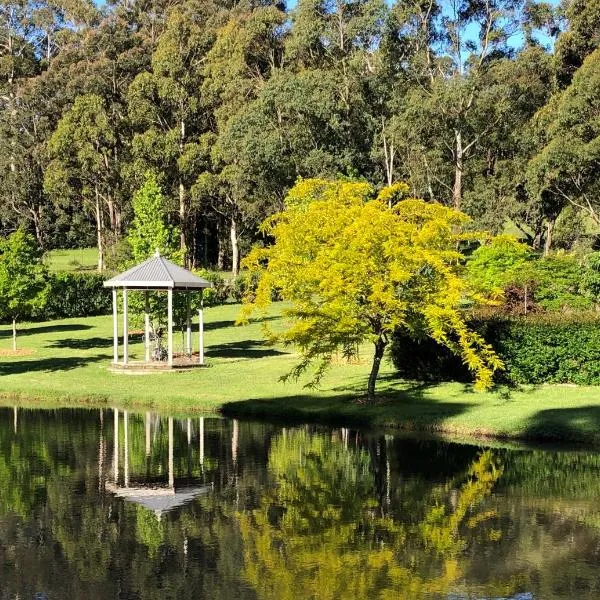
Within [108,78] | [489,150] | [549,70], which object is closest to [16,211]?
[108,78]

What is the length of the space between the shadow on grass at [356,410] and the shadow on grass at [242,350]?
11.1 metres

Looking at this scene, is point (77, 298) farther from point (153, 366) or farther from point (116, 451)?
point (116, 451)

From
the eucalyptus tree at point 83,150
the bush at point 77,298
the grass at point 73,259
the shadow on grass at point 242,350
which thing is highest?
the eucalyptus tree at point 83,150

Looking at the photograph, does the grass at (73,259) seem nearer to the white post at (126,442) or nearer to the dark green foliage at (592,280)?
the dark green foliage at (592,280)

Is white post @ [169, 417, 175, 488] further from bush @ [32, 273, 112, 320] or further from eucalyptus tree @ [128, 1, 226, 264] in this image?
eucalyptus tree @ [128, 1, 226, 264]

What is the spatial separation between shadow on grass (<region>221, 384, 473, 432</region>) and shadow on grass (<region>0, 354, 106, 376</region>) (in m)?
10.8

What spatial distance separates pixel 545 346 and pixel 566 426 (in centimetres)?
525

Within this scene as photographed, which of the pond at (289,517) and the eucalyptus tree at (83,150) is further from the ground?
the eucalyptus tree at (83,150)

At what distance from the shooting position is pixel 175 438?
2334 cm

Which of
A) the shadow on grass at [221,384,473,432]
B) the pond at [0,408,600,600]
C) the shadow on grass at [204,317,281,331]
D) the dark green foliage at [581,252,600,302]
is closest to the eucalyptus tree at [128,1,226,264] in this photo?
the shadow on grass at [204,317,281,331]

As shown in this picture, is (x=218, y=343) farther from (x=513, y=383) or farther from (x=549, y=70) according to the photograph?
(x=549, y=70)

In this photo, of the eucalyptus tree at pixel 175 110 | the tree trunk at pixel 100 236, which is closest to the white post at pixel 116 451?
the eucalyptus tree at pixel 175 110

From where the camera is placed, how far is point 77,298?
5766 cm

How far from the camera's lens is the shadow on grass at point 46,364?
3553cm
